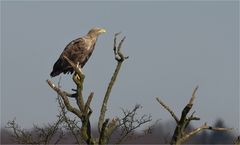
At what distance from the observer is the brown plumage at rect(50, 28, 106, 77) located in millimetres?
18747

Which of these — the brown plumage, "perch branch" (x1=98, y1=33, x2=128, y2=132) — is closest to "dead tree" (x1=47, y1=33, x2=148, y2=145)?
"perch branch" (x1=98, y1=33, x2=128, y2=132)

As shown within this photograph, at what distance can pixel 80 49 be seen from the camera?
1902 cm

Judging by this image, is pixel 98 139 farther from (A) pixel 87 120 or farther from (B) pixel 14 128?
(B) pixel 14 128

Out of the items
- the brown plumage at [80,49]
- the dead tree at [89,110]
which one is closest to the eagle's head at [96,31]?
the brown plumage at [80,49]

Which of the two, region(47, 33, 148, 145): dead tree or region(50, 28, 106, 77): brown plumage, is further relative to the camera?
region(50, 28, 106, 77): brown plumage

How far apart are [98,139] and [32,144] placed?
891 centimetres

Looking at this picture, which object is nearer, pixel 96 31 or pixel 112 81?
pixel 112 81

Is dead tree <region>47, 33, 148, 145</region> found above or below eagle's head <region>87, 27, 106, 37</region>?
below

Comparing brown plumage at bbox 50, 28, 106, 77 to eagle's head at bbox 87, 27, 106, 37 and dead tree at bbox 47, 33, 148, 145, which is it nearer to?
eagle's head at bbox 87, 27, 106, 37

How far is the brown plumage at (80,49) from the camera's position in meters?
18.7

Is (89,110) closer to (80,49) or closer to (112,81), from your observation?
(112,81)

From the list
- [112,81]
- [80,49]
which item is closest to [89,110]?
[112,81]

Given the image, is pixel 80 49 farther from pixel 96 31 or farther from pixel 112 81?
pixel 112 81

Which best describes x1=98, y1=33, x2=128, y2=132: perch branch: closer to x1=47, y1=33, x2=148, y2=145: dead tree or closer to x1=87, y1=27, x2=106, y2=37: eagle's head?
x1=47, y1=33, x2=148, y2=145: dead tree
